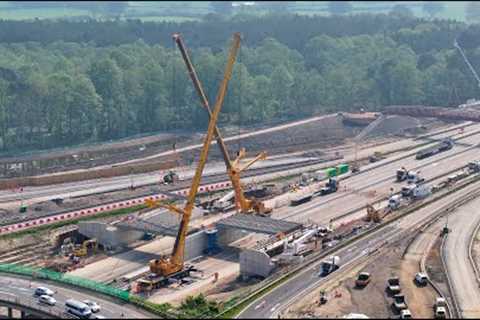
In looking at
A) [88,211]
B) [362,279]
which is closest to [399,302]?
[362,279]

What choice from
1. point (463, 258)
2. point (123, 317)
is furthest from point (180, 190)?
point (123, 317)

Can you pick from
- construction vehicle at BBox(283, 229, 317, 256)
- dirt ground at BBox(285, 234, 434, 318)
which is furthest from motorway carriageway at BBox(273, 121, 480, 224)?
dirt ground at BBox(285, 234, 434, 318)

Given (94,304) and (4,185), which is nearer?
(94,304)

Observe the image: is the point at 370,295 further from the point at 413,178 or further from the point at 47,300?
the point at 413,178

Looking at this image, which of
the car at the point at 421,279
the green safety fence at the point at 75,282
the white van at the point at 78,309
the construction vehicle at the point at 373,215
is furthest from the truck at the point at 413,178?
the white van at the point at 78,309

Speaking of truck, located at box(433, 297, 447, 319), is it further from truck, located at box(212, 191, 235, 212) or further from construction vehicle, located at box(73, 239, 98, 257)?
truck, located at box(212, 191, 235, 212)

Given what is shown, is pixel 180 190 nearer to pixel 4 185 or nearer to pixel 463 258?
pixel 4 185

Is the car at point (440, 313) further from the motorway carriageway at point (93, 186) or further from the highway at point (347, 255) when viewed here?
the motorway carriageway at point (93, 186)
